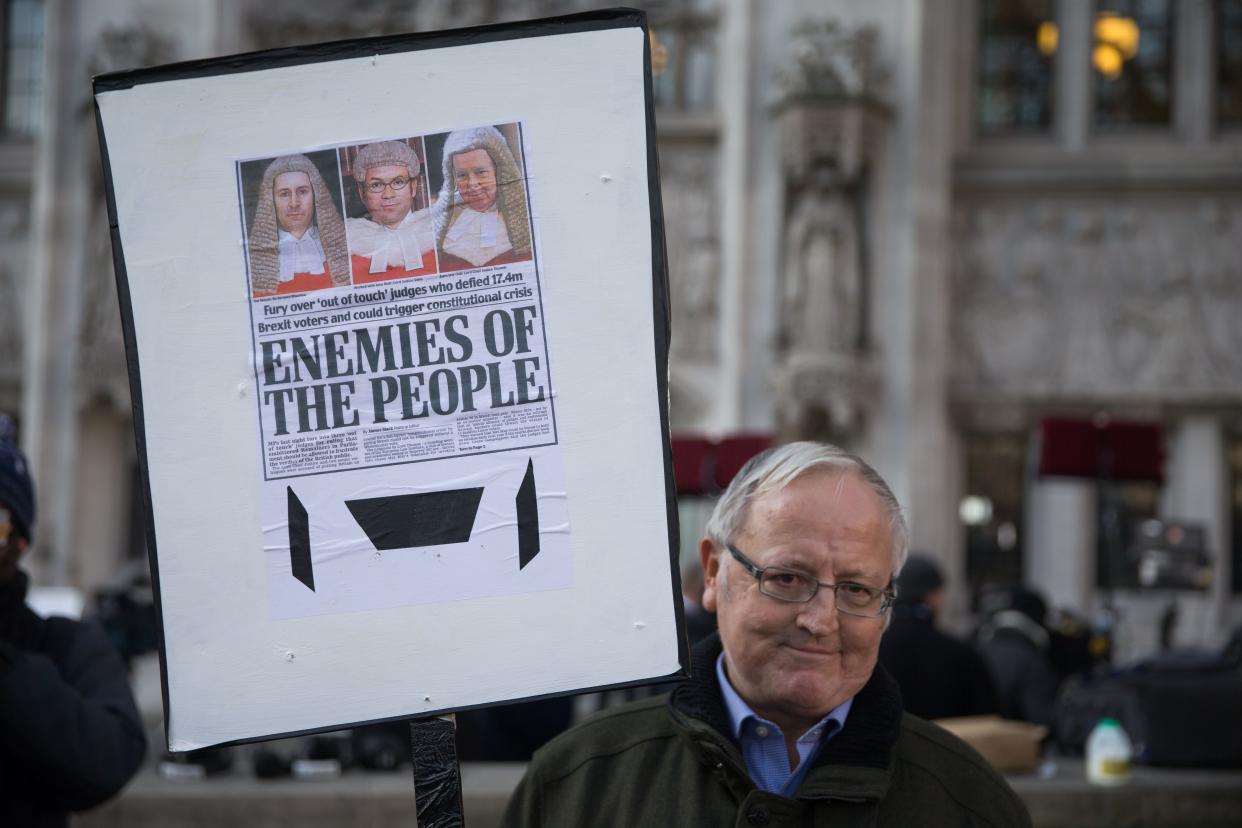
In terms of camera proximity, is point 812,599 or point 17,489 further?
point 17,489

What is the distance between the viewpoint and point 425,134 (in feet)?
7.22

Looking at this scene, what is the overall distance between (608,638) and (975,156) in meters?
13.6

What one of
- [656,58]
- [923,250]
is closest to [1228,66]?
[923,250]

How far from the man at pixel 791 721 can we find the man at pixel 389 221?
1.95 ft

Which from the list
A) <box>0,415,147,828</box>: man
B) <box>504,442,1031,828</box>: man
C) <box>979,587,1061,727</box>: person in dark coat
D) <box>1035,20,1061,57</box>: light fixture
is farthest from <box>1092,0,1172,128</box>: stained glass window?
<box>504,442,1031,828</box>: man

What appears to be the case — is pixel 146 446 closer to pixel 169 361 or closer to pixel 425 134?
pixel 169 361

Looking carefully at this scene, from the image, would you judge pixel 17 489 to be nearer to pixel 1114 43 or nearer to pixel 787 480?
pixel 787 480

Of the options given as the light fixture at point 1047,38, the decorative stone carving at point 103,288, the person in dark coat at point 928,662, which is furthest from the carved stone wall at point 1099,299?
the person in dark coat at point 928,662

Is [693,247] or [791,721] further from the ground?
[693,247]

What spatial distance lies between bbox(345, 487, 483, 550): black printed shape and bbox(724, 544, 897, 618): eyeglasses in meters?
0.44

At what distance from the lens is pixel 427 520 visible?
213cm

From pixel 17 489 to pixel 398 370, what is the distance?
1.18 metres

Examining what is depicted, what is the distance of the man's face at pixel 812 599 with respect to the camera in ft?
7.50

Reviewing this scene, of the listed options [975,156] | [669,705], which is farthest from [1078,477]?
[669,705]
